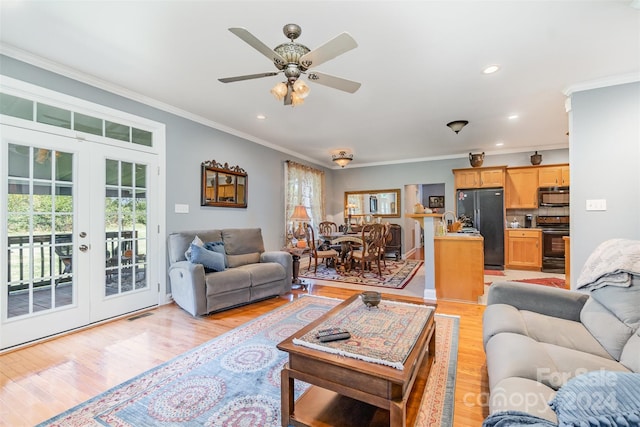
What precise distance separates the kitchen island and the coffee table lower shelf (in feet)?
8.13

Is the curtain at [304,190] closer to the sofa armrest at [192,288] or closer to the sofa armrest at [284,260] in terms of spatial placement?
the sofa armrest at [284,260]

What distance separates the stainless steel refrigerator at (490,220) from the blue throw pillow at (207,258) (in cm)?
542

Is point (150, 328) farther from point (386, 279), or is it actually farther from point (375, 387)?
point (386, 279)

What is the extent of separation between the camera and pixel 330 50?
1876 mm

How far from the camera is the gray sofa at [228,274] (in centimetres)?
325

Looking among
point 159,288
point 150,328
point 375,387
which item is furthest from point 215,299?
point 375,387

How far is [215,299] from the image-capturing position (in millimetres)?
3334

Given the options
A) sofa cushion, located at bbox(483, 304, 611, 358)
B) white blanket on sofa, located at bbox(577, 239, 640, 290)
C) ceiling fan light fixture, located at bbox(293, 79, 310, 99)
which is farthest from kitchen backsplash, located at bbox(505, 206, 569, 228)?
ceiling fan light fixture, located at bbox(293, 79, 310, 99)

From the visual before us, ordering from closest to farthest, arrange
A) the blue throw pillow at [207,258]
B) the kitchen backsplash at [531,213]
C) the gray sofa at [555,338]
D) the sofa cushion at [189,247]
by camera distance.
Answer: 1. the gray sofa at [555,338]
2. the blue throw pillow at [207,258]
3. the sofa cushion at [189,247]
4. the kitchen backsplash at [531,213]

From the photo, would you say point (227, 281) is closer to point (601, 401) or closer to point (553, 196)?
point (601, 401)

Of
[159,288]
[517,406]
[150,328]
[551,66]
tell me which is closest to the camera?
[517,406]

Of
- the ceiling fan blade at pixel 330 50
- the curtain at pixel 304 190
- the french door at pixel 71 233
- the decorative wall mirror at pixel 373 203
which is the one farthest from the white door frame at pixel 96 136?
the decorative wall mirror at pixel 373 203

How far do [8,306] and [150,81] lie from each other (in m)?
2.55

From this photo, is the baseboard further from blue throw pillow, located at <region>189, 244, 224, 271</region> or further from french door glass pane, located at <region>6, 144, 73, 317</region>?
french door glass pane, located at <region>6, 144, 73, 317</region>
